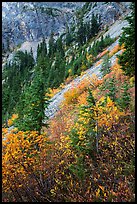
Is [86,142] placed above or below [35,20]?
below

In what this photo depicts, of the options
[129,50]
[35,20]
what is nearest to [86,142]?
[129,50]

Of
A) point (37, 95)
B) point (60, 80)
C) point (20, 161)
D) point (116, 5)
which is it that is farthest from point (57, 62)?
point (20, 161)

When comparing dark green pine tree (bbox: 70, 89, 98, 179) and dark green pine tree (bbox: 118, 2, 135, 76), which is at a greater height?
dark green pine tree (bbox: 118, 2, 135, 76)

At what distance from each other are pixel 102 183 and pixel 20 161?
15.5ft

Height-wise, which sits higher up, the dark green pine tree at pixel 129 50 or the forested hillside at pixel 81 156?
the dark green pine tree at pixel 129 50

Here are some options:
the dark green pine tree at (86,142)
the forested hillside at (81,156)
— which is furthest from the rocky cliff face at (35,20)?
the dark green pine tree at (86,142)

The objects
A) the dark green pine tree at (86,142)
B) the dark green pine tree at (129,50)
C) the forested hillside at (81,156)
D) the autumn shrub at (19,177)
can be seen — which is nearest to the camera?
the forested hillside at (81,156)

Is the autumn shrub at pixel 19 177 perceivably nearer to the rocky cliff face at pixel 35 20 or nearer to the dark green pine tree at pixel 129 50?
the dark green pine tree at pixel 129 50

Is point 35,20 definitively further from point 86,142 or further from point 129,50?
point 86,142

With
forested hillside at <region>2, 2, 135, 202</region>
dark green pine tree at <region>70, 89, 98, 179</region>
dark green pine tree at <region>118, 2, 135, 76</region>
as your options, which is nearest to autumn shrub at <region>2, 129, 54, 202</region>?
forested hillside at <region>2, 2, 135, 202</region>

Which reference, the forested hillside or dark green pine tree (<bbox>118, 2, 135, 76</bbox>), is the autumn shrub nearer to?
the forested hillside

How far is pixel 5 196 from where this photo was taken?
11516mm

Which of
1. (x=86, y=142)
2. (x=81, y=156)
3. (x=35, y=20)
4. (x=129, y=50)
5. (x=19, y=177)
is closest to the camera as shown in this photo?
(x=19, y=177)

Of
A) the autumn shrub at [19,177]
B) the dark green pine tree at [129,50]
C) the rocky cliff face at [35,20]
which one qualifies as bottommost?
the autumn shrub at [19,177]
